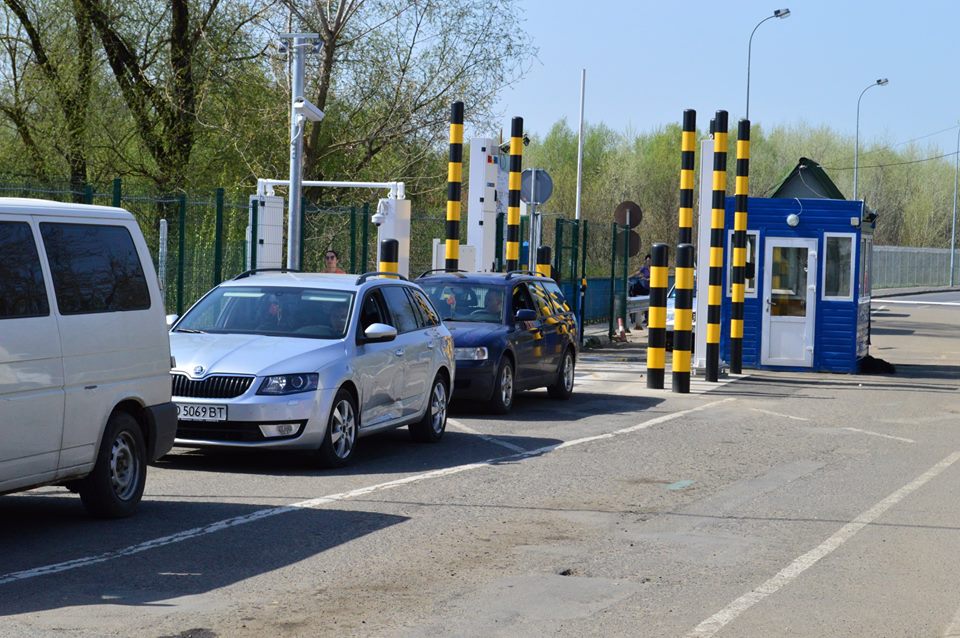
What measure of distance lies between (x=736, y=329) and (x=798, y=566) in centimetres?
1644

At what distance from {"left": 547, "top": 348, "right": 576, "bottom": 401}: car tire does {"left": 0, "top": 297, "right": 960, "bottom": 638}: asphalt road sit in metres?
3.39

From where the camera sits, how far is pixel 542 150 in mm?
87188

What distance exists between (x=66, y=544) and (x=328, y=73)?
18.9 meters

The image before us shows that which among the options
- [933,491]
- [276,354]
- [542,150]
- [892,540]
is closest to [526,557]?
[892,540]

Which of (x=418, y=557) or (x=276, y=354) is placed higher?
(x=276, y=354)

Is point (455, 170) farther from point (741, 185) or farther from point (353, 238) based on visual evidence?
point (741, 185)

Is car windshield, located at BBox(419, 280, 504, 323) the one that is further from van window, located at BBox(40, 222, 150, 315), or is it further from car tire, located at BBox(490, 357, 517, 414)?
van window, located at BBox(40, 222, 150, 315)

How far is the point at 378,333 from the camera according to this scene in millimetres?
12188

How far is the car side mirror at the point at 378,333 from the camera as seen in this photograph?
1219cm

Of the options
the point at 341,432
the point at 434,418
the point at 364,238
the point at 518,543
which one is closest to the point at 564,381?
the point at 434,418

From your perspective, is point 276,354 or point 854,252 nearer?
point 276,354

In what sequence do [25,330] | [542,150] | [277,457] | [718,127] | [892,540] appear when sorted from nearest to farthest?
[25,330], [892,540], [277,457], [718,127], [542,150]

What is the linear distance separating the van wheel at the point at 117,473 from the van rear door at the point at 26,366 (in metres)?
0.55

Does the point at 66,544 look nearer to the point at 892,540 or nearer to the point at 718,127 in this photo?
the point at 892,540
